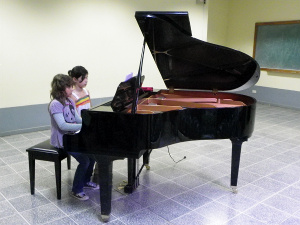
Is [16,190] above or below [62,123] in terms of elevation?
below

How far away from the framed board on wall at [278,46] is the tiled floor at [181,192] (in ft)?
11.8

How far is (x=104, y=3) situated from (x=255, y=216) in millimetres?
4432

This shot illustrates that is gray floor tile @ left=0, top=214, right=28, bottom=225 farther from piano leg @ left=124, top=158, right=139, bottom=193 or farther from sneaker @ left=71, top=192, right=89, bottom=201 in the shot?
piano leg @ left=124, top=158, right=139, bottom=193

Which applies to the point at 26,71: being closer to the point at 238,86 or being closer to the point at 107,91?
the point at 107,91

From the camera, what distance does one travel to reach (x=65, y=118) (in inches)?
105

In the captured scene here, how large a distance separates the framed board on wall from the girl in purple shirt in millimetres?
6281

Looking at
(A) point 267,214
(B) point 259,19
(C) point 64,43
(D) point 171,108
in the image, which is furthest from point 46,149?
(B) point 259,19

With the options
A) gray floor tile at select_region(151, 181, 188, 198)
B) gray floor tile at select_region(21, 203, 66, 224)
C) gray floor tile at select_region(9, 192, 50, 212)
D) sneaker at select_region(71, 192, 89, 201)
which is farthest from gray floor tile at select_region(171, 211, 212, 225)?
gray floor tile at select_region(9, 192, 50, 212)

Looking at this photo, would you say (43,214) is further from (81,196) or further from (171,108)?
(171,108)

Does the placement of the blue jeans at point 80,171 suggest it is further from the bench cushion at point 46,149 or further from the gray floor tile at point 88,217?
the gray floor tile at point 88,217

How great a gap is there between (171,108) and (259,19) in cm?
623

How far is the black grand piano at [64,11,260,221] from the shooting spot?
7.48 feet

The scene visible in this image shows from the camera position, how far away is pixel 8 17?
459 cm

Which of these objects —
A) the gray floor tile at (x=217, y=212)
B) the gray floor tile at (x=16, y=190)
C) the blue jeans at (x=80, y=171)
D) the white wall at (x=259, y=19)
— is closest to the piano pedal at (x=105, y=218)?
the blue jeans at (x=80, y=171)
